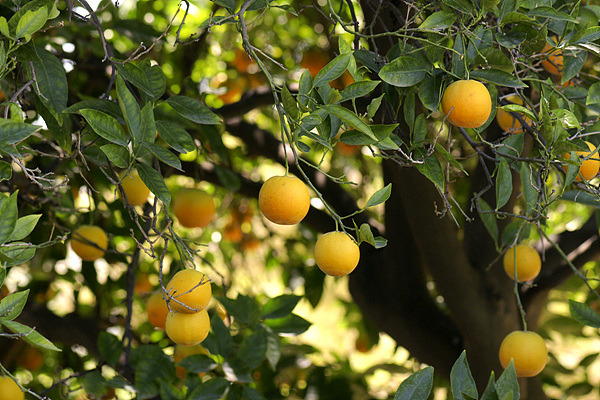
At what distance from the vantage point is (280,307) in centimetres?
133

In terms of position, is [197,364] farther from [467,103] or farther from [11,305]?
[467,103]

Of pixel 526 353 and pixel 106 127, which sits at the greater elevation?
pixel 106 127

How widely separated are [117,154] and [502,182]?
1.92 feet

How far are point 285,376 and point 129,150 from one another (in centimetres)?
129

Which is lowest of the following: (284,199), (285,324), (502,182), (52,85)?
(285,324)

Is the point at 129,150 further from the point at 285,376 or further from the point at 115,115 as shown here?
the point at 285,376

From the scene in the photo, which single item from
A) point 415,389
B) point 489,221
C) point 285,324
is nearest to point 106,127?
point 415,389

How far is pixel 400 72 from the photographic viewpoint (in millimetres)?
815

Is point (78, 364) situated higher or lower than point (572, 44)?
lower

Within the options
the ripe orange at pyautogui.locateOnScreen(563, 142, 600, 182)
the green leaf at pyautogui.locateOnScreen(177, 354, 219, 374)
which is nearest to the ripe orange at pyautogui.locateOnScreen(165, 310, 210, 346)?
the green leaf at pyautogui.locateOnScreen(177, 354, 219, 374)

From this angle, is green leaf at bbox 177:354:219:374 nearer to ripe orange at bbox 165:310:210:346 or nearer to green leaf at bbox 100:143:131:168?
ripe orange at bbox 165:310:210:346

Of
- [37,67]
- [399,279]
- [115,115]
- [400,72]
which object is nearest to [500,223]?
[399,279]

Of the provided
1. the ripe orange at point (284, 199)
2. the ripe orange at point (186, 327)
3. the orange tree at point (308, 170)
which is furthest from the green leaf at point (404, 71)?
the ripe orange at point (186, 327)

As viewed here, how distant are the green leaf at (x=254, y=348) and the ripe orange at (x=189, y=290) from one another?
41cm
